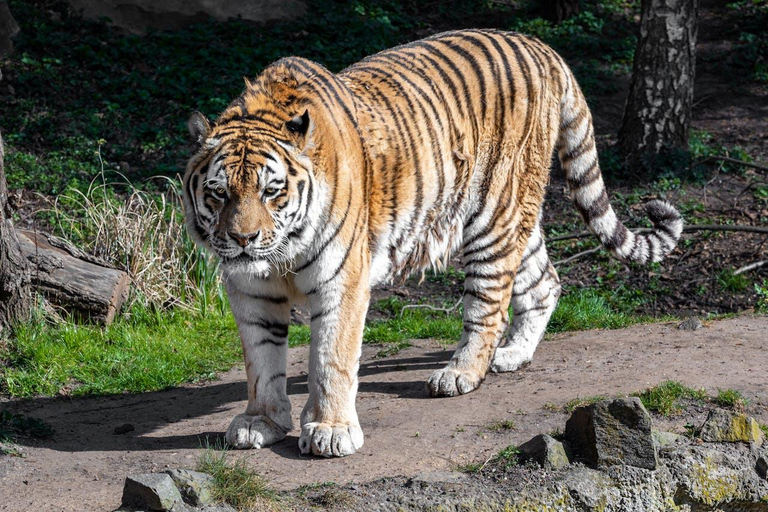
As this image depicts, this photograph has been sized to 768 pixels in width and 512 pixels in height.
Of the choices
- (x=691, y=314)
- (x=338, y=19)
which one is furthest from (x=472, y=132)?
(x=338, y=19)

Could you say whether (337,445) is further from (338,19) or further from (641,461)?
(338,19)

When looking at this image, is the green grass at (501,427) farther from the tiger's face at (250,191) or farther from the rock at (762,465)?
the tiger's face at (250,191)

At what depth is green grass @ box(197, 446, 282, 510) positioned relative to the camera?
3498 mm

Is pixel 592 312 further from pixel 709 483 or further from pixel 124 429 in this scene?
pixel 124 429

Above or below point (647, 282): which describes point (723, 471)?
above

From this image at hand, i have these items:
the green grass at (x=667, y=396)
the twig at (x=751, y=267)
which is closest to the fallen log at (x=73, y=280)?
the green grass at (x=667, y=396)

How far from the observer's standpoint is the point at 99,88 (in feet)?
36.1

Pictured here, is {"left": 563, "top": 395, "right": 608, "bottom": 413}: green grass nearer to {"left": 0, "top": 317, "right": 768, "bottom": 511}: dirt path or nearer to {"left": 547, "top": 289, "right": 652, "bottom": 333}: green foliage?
{"left": 0, "top": 317, "right": 768, "bottom": 511}: dirt path

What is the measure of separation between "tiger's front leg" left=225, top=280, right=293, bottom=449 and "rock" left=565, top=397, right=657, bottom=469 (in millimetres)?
1442

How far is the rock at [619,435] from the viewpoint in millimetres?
3893

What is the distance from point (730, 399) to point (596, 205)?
1.59 metres

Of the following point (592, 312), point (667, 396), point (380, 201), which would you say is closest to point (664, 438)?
point (667, 396)

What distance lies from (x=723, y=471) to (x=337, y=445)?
68.1 inches

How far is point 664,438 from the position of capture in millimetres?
4094
